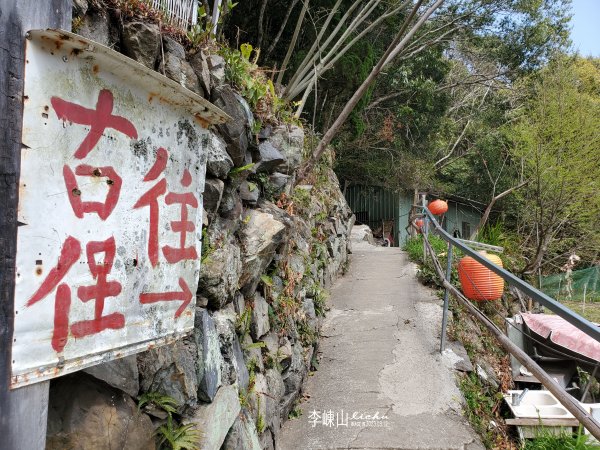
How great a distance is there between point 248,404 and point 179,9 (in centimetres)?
335

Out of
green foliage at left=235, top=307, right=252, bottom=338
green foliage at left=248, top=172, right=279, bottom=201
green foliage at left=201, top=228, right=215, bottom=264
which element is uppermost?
green foliage at left=248, top=172, right=279, bottom=201

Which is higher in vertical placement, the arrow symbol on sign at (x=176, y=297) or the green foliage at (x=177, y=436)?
the arrow symbol on sign at (x=176, y=297)

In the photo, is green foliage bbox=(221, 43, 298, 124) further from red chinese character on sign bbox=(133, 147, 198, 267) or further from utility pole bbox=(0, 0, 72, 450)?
utility pole bbox=(0, 0, 72, 450)

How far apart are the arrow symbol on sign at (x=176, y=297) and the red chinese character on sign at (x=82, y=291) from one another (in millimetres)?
153

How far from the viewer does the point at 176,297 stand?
2086 mm

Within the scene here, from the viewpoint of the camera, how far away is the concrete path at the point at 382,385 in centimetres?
414

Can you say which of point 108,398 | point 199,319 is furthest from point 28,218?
point 199,319

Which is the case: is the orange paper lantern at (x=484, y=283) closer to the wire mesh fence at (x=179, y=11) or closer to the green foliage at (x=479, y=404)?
the green foliage at (x=479, y=404)

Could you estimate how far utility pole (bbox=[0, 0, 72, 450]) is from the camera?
132 cm

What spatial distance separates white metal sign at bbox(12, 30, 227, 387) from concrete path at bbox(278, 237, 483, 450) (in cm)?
272

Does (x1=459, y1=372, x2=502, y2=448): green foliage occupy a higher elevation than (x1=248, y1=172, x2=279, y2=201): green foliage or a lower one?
lower

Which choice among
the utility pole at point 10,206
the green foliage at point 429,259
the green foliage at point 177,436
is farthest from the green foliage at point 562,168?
the utility pole at point 10,206

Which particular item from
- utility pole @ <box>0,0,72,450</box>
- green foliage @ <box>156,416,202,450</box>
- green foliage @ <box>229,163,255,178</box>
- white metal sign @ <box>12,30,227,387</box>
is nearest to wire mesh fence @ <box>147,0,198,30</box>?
green foliage @ <box>229,163,255,178</box>

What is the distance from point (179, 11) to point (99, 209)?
2.88 metres
